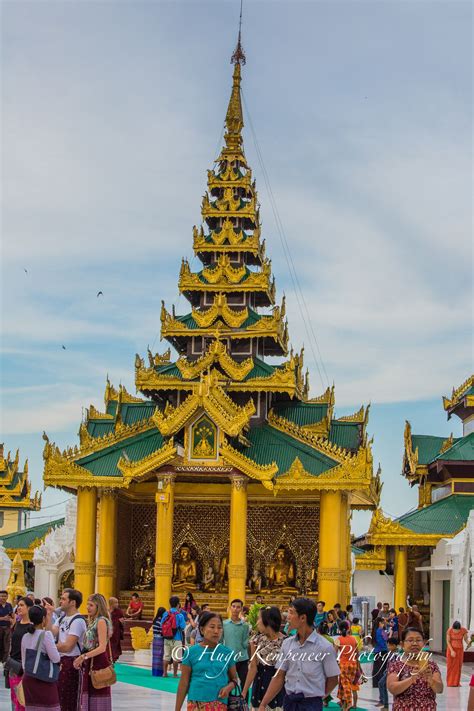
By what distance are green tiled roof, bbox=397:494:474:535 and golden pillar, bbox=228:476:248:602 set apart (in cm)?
545

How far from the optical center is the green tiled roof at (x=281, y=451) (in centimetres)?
3125

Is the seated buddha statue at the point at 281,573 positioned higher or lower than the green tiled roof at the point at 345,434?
lower

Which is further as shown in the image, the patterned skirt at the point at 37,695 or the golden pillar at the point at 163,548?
the golden pillar at the point at 163,548

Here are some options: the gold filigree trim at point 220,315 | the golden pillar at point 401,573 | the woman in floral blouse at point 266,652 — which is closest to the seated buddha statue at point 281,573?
the golden pillar at point 401,573

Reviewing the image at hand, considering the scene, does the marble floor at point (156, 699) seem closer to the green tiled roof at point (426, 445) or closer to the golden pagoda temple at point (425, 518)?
the golden pagoda temple at point (425, 518)

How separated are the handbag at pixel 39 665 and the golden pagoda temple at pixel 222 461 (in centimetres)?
2034

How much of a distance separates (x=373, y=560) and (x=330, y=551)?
17.5 feet

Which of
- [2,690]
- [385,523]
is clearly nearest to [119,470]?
[385,523]

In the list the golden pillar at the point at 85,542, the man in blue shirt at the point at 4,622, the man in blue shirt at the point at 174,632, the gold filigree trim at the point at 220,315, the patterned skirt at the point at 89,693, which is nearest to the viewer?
the patterned skirt at the point at 89,693

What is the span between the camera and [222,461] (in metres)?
30.7

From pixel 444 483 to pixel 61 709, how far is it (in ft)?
88.2

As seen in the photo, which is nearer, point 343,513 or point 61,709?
point 61,709

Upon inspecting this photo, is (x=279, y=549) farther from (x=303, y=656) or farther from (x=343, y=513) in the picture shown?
(x=303, y=656)

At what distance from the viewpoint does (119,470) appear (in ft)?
104
